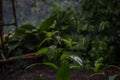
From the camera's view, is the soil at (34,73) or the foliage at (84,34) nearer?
the soil at (34,73)

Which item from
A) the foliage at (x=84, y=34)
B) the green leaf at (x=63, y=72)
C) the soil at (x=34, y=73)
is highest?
the green leaf at (x=63, y=72)

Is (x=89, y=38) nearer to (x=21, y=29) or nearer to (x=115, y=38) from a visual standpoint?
(x=115, y=38)

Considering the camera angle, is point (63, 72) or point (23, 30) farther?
point (23, 30)

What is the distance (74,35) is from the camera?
19.7 ft

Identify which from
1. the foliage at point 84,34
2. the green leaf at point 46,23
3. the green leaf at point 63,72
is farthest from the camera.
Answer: the green leaf at point 46,23

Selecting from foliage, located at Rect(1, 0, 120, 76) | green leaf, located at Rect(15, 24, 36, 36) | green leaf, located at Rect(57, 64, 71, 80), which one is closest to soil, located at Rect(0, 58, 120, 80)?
foliage, located at Rect(1, 0, 120, 76)

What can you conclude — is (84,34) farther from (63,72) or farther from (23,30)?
(63,72)

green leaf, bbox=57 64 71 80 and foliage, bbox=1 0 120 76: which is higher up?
green leaf, bbox=57 64 71 80

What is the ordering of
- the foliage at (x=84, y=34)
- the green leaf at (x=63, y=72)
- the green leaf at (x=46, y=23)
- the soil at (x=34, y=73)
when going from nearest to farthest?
the green leaf at (x=63, y=72), the soil at (x=34, y=73), the foliage at (x=84, y=34), the green leaf at (x=46, y=23)

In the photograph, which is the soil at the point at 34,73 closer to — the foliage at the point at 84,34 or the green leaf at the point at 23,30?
the foliage at the point at 84,34

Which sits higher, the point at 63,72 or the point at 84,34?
the point at 63,72

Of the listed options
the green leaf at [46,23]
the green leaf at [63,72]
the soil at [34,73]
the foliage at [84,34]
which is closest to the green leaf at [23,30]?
the foliage at [84,34]

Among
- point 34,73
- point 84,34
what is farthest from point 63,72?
point 84,34

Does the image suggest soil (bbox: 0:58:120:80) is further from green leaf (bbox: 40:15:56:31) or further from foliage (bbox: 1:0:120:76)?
green leaf (bbox: 40:15:56:31)
